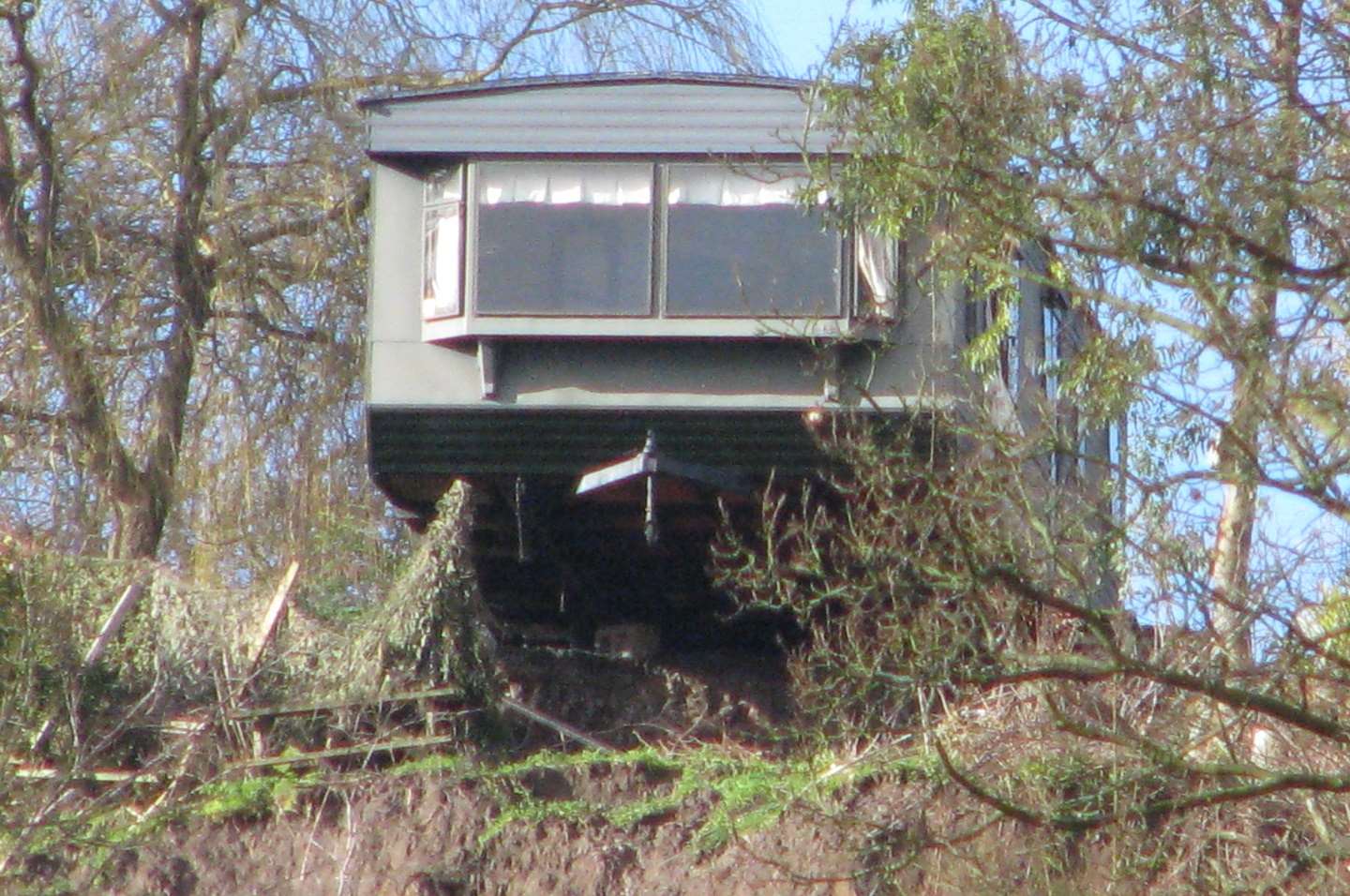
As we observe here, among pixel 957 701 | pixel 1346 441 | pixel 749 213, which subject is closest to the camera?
pixel 1346 441

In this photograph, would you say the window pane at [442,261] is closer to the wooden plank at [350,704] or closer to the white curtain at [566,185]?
the white curtain at [566,185]

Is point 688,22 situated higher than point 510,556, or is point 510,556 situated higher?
point 688,22

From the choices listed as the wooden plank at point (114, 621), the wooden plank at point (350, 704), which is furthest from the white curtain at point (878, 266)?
the wooden plank at point (114, 621)

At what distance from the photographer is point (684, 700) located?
17.2 meters

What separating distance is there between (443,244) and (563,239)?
0.83 metres

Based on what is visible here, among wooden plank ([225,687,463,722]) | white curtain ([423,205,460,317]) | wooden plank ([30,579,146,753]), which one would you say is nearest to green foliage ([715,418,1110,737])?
wooden plank ([225,687,463,722])

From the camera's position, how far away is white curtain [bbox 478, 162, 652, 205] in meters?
15.4

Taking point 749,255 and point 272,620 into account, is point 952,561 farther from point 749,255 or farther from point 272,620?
point 272,620

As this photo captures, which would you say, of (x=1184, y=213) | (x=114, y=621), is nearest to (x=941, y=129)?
(x=1184, y=213)

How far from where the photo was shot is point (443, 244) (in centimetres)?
1546

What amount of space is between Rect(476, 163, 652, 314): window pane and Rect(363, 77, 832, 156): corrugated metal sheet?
178 millimetres

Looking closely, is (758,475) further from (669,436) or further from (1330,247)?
(1330,247)

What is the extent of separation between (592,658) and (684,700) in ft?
3.91

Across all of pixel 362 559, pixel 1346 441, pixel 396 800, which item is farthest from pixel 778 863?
pixel 362 559
